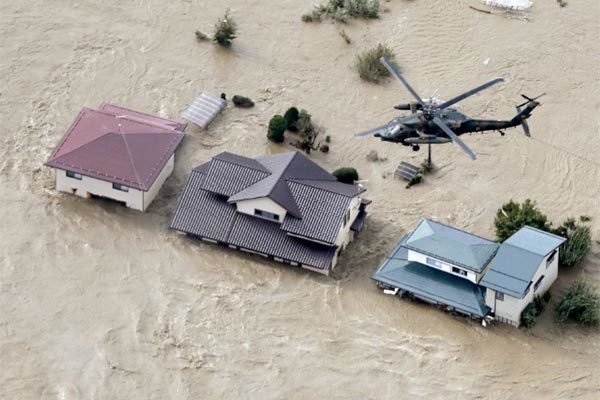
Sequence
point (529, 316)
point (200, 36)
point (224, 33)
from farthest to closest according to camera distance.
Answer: point (200, 36), point (224, 33), point (529, 316)

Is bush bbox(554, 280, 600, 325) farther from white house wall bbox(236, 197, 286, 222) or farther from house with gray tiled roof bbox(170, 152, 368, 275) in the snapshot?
white house wall bbox(236, 197, 286, 222)

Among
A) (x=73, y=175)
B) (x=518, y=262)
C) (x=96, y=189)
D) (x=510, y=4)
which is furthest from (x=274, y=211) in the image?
(x=510, y=4)

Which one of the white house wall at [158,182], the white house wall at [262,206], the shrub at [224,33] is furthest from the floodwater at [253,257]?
the white house wall at [262,206]

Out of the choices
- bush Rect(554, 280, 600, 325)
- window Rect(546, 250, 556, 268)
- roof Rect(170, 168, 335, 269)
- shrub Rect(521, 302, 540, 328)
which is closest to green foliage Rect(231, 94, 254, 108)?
roof Rect(170, 168, 335, 269)

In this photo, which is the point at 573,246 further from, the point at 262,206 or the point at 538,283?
the point at 262,206

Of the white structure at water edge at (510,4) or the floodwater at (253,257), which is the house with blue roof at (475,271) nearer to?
the floodwater at (253,257)

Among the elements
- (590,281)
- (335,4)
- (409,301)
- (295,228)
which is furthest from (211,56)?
(590,281)
